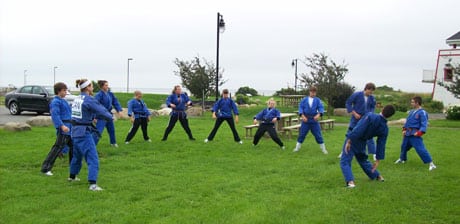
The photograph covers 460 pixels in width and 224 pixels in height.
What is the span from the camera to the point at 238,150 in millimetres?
12453

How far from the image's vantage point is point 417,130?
33.2 ft

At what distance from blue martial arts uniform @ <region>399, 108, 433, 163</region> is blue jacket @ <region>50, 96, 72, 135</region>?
694 cm

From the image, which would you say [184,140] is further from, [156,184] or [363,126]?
[363,126]

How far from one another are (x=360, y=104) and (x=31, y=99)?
1804cm

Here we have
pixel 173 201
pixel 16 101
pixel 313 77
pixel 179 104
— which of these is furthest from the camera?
pixel 313 77

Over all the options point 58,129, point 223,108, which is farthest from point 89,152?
point 223,108

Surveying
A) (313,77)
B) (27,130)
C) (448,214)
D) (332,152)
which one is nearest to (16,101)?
(27,130)

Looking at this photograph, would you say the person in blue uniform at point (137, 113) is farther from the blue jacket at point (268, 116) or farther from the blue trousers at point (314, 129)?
the blue trousers at point (314, 129)

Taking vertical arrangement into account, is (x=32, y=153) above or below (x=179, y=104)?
below

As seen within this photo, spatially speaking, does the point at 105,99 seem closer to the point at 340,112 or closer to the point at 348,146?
the point at 348,146

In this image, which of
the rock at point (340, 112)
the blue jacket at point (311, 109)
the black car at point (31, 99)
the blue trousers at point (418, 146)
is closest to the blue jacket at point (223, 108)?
the blue jacket at point (311, 109)

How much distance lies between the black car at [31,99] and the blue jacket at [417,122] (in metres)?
17.9

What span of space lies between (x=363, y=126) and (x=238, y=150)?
5.10m

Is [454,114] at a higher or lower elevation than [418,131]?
lower
